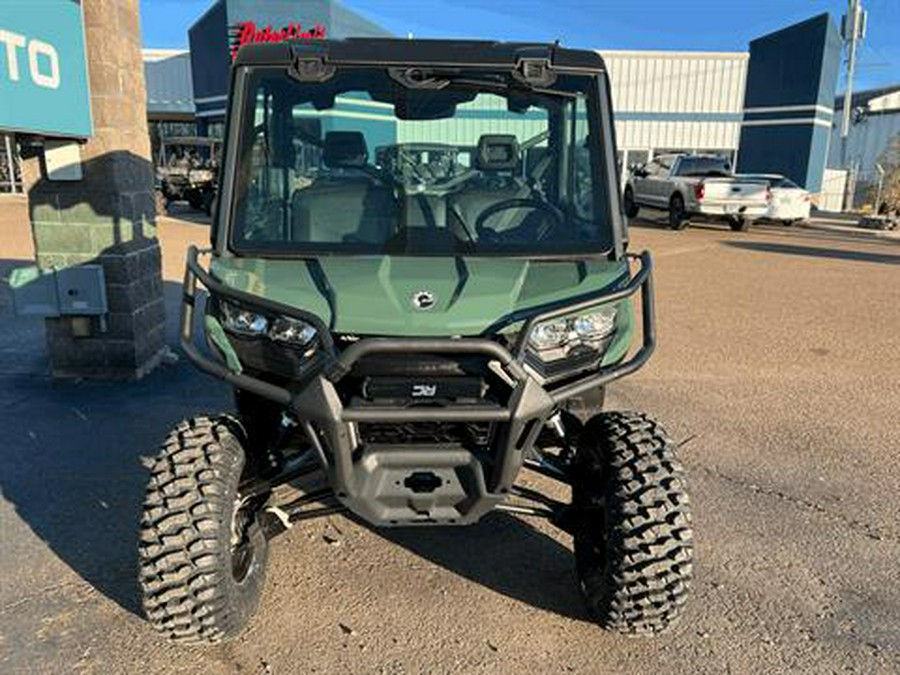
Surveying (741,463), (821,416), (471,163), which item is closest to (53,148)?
(471,163)

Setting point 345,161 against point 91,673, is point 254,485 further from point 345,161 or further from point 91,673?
point 345,161

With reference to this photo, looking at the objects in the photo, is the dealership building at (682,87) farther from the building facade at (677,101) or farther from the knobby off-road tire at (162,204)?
the knobby off-road tire at (162,204)

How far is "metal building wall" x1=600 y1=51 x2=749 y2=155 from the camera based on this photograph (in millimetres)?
30391

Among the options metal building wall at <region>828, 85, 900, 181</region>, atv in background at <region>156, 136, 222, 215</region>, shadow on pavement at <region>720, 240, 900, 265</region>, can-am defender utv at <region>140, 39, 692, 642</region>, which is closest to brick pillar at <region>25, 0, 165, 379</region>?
→ can-am defender utv at <region>140, 39, 692, 642</region>

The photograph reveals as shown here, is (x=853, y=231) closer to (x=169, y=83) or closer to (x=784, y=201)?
(x=784, y=201)

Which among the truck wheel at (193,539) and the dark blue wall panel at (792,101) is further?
the dark blue wall panel at (792,101)

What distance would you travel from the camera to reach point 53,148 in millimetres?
5652

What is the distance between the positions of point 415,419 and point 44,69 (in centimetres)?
380

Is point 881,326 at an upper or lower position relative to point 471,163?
lower

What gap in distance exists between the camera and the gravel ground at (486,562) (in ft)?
9.62

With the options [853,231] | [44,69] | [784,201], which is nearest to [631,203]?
[784,201]

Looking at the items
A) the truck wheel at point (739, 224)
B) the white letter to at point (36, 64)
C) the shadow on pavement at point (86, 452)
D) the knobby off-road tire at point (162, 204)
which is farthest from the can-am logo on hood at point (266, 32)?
the white letter to at point (36, 64)

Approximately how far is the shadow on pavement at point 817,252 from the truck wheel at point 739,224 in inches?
85.1

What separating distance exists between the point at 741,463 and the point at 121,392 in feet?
14.1
